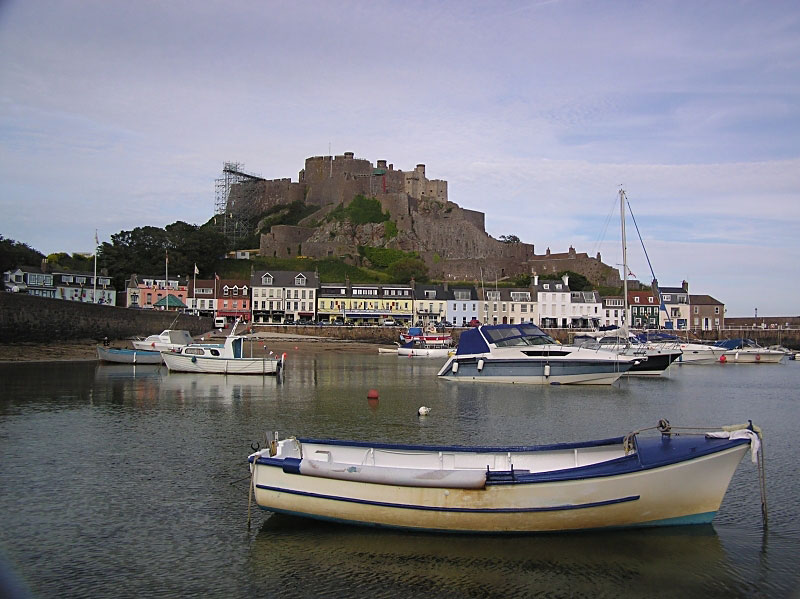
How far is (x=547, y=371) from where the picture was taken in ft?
111

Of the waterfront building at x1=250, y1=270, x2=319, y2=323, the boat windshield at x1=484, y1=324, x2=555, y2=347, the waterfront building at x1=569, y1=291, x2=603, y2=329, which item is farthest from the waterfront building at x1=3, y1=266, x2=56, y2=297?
the waterfront building at x1=569, y1=291, x2=603, y2=329

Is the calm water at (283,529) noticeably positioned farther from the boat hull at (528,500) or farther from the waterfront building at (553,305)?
the waterfront building at (553,305)

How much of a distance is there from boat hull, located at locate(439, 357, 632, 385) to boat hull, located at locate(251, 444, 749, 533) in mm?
22674

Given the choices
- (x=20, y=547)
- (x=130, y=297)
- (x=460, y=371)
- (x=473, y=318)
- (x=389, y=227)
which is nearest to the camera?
(x=20, y=547)

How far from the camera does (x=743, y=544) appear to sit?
10.8 meters

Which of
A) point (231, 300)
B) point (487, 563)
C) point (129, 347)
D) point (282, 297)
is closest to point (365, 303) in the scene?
point (282, 297)

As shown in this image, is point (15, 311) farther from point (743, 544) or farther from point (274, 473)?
point (743, 544)

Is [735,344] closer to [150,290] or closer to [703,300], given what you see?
[703,300]

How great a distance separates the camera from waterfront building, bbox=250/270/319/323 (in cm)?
8500

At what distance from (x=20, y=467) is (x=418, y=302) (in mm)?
75389

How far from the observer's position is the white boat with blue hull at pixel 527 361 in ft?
111

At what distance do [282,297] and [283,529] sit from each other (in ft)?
248

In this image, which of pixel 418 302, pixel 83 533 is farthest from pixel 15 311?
pixel 418 302

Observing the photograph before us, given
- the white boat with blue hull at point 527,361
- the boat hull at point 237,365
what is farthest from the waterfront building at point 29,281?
the white boat with blue hull at point 527,361
